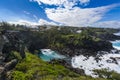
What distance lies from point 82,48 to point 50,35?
23847 mm

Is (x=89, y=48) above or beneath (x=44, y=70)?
beneath

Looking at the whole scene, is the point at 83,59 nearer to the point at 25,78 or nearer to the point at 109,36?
the point at 25,78

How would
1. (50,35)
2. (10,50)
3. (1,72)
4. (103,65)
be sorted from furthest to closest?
(50,35) < (103,65) < (10,50) < (1,72)

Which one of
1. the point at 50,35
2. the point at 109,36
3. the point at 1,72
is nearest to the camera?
the point at 1,72

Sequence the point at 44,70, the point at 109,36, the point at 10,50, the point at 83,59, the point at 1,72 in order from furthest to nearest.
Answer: the point at 109,36 < the point at 83,59 < the point at 10,50 < the point at 44,70 < the point at 1,72

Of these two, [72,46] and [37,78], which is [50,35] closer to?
[72,46]

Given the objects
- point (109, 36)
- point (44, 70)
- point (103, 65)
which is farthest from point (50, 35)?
point (44, 70)

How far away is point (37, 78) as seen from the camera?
30766 mm

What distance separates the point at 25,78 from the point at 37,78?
2.00 m

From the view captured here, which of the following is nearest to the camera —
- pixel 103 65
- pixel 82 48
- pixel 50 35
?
pixel 103 65

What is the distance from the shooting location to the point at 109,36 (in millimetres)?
161375

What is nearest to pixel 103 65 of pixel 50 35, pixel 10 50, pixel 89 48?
pixel 89 48

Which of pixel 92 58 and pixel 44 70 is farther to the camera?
pixel 92 58

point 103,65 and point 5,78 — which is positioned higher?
point 5,78
